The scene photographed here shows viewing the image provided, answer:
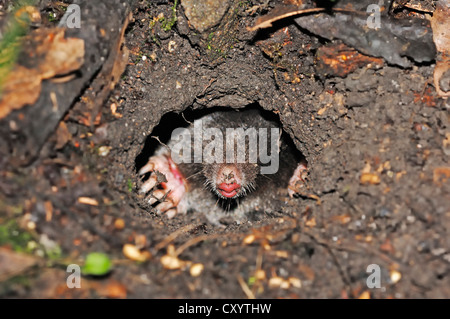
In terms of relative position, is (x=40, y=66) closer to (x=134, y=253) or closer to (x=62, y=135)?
(x=62, y=135)

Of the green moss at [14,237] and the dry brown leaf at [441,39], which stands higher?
the dry brown leaf at [441,39]

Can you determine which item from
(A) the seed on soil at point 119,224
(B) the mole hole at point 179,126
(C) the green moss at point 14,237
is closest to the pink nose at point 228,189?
(B) the mole hole at point 179,126

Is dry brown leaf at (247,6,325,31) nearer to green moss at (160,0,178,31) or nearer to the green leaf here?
green moss at (160,0,178,31)

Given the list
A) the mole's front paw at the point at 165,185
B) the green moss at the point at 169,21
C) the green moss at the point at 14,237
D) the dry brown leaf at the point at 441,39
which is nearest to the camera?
the green moss at the point at 14,237

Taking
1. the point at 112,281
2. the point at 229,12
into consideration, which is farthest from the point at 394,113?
the point at 112,281

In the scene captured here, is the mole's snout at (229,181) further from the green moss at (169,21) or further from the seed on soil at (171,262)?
the seed on soil at (171,262)

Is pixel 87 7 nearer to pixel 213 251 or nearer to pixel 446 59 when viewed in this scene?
pixel 213 251

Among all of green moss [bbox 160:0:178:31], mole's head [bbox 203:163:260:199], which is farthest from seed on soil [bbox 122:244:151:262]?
mole's head [bbox 203:163:260:199]

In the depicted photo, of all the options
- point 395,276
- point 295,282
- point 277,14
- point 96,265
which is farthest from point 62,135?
point 395,276
